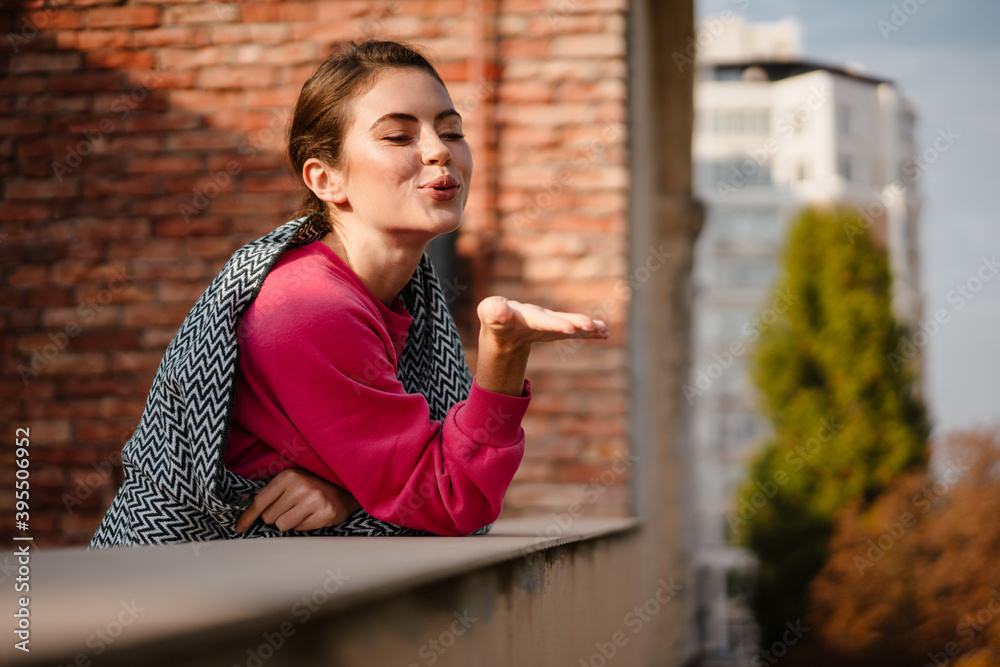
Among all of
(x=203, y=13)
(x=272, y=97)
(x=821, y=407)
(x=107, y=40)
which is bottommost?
(x=821, y=407)

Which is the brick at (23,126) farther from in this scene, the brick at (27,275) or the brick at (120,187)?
the brick at (27,275)

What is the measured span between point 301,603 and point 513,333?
2.02 feet

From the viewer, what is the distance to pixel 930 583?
10.4 metres

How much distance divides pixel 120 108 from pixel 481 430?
3210 millimetres

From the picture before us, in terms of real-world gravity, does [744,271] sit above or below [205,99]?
above

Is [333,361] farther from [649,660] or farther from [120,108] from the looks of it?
[649,660]

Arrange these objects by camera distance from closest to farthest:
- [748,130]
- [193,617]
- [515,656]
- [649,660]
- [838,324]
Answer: [193,617] → [515,656] → [649,660] → [838,324] → [748,130]

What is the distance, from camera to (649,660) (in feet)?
14.5

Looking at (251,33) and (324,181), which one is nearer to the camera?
(324,181)

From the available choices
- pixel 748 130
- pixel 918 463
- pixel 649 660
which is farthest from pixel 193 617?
pixel 748 130
